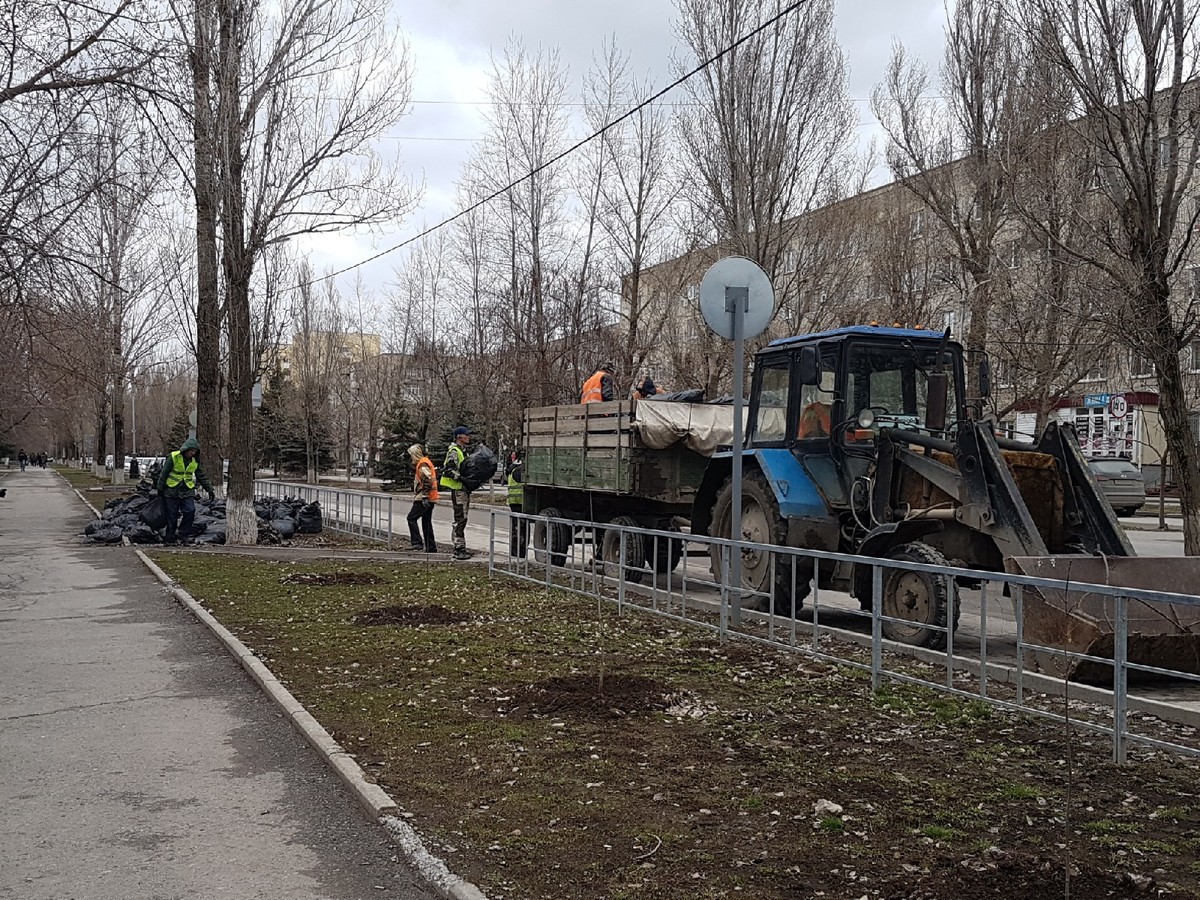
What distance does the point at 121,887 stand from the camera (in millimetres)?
4301

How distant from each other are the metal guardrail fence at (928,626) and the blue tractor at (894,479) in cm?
23

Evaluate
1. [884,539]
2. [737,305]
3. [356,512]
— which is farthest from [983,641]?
[356,512]

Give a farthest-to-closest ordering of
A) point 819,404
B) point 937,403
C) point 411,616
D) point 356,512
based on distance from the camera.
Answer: point 356,512
point 819,404
point 411,616
point 937,403

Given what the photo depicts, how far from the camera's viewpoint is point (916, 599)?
862cm

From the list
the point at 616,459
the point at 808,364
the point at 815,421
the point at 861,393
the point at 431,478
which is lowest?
the point at 431,478

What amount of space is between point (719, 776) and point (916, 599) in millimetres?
3698

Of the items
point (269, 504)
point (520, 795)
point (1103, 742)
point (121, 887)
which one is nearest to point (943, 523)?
point (1103, 742)

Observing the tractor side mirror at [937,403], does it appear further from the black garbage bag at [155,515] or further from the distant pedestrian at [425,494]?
the black garbage bag at [155,515]

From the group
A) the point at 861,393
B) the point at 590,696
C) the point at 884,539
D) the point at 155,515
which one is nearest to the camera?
the point at 590,696

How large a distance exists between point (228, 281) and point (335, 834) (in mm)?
15850

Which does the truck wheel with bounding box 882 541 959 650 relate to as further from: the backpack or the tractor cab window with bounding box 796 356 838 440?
the backpack

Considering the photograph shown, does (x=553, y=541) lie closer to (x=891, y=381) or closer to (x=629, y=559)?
(x=629, y=559)

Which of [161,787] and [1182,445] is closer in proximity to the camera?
[161,787]

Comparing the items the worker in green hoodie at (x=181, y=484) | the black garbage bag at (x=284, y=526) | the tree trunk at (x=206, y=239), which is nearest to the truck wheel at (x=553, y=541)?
the worker in green hoodie at (x=181, y=484)
